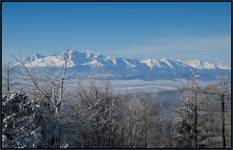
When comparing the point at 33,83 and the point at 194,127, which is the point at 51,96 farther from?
the point at 194,127

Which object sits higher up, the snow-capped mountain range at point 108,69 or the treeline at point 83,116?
the snow-capped mountain range at point 108,69

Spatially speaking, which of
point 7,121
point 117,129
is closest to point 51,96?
point 7,121

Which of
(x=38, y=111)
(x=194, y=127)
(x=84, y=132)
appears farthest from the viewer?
(x=194, y=127)

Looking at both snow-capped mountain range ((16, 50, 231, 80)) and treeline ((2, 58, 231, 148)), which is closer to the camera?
treeline ((2, 58, 231, 148))

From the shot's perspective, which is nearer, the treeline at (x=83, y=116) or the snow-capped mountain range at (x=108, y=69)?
the treeline at (x=83, y=116)

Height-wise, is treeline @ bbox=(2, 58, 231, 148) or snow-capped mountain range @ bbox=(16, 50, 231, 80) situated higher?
snow-capped mountain range @ bbox=(16, 50, 231, 80)

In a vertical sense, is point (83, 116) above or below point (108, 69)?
below

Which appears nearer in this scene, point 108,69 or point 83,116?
point 83,116

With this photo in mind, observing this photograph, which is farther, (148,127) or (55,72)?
(148,127)
